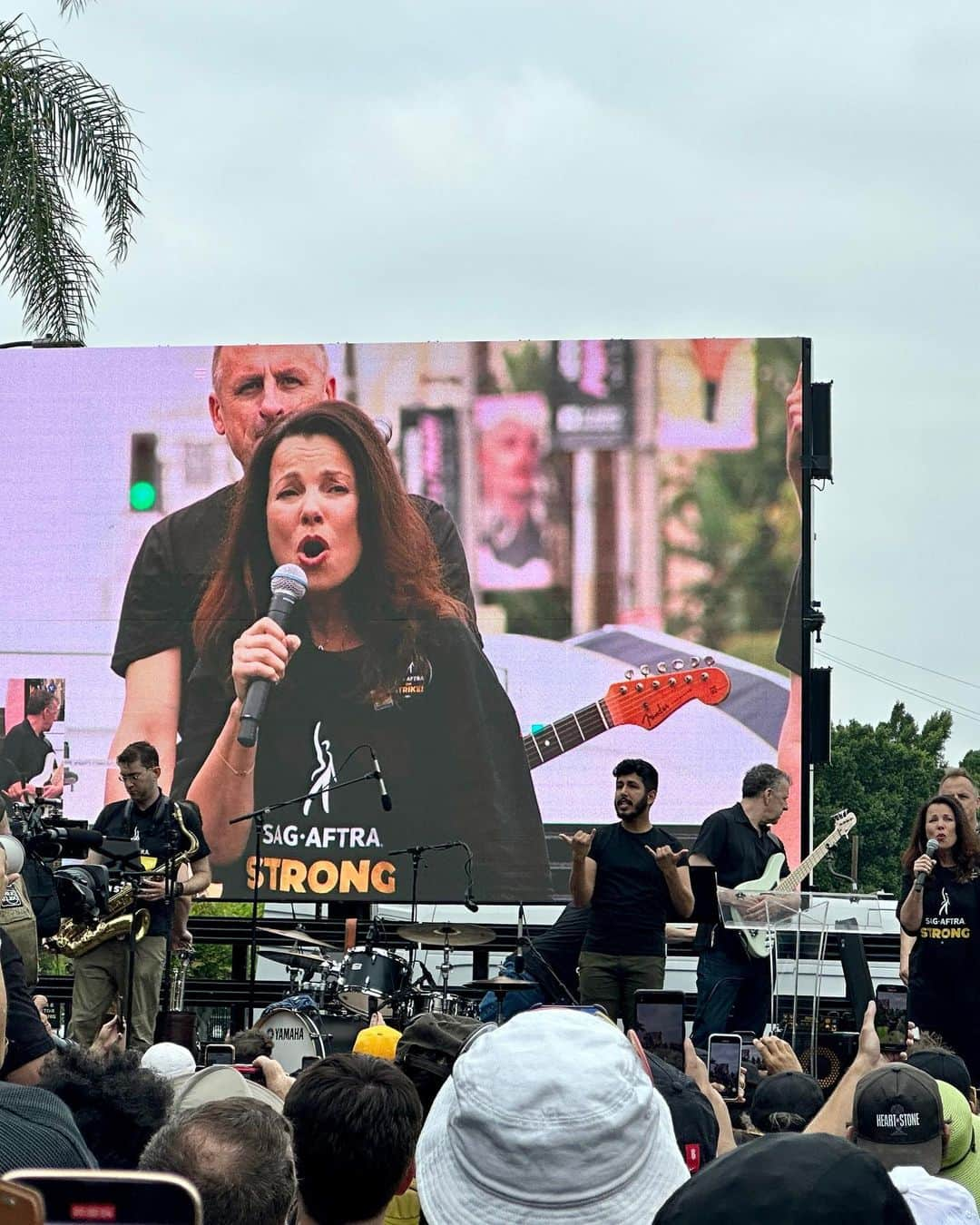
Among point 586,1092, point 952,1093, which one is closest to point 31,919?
point 952,1093

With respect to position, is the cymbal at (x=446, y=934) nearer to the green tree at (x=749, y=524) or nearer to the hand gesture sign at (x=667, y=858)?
the hand gesture sign at (x=667, y=858)

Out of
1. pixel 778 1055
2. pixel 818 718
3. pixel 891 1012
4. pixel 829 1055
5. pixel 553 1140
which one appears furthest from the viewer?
pixel 818 718

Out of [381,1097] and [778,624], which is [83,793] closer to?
[778,624]

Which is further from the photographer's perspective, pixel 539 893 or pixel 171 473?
pixel 171 473

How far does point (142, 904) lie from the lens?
8.41 meters

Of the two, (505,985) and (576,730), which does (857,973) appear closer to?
(505,985)

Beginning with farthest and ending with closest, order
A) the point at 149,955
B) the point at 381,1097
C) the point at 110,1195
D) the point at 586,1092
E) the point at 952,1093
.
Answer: the point at 149,955 < the point at 952,1093 < the point at 381,1097 < the point at 586,1092 < the point at 110,1195

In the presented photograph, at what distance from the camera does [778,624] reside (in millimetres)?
12383

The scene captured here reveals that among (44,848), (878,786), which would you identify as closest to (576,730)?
(44,848)

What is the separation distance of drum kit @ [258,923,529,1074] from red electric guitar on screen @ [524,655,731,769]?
6.90ft

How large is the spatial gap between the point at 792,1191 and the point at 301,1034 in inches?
294

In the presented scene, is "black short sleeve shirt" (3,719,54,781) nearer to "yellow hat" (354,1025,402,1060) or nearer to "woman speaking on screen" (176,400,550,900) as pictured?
"woman speaking on screen" (176,400,550,900)

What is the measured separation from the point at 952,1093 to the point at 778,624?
9032 mm

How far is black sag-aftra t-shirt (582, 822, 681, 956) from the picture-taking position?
Answer: 830 centimetres
